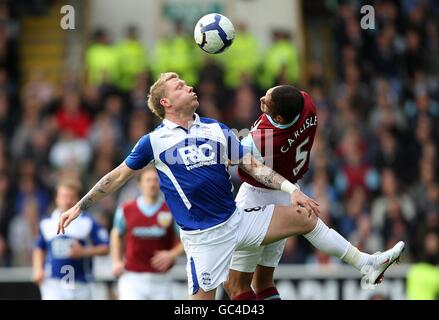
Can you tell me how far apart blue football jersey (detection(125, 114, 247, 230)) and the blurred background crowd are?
6.29 metres

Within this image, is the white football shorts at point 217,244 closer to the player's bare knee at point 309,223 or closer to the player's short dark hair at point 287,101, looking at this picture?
the player's bare knee at point 309,223

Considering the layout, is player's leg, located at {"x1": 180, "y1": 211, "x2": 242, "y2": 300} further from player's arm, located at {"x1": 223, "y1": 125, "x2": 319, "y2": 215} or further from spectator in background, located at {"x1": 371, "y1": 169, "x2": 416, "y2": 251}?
spectator in background, located at {"x1": 371, "y1": 169, "x2": 416, "y2": 251}

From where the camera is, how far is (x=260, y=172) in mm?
8531

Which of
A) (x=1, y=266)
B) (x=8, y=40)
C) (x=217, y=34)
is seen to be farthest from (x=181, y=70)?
(x=217, y=34)

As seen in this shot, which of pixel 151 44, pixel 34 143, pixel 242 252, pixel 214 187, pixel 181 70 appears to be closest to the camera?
pixel 214 187

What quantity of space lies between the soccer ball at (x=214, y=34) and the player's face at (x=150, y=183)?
9.25 ft

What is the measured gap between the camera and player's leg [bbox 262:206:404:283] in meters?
8.45

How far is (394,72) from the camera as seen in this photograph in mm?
18312

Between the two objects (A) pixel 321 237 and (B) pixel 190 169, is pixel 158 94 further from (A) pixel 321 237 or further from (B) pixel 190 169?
→ (A) pixel 321 237

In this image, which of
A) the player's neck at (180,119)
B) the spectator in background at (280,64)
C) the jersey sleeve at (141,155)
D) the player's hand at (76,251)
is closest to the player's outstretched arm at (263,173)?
the player's neck at (180,119)

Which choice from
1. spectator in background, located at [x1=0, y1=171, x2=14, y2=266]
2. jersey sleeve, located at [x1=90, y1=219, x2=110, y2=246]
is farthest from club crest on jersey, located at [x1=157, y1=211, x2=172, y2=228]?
spectator in background, located at [x1=0, y1=171, x2=14, y2=266]

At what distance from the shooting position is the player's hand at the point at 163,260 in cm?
1110
